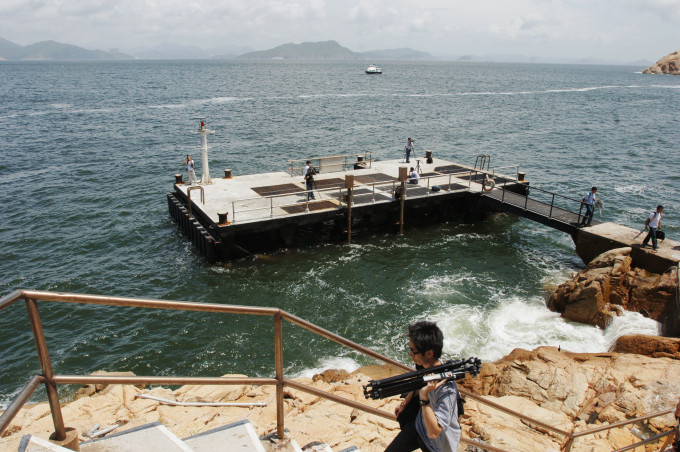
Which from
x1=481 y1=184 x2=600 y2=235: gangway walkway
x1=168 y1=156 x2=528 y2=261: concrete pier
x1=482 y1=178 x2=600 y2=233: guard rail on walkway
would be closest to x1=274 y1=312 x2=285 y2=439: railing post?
x1=168 y1=156 x2=528 y2=261: concrete pier

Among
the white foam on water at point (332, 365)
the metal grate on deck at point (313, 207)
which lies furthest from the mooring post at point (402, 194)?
the white foam on water at point (332, 365)

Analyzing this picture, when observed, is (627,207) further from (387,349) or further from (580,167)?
(387,349)

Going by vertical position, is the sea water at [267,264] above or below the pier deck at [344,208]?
below

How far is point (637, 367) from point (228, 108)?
245ft

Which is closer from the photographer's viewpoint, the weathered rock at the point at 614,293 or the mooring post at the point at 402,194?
the weathered rock at the point at 614,293

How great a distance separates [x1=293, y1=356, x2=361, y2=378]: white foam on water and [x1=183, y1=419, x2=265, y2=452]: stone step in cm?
1017

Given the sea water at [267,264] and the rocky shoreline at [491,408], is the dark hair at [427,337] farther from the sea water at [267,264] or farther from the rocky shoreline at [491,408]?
the sea water at [267,264]

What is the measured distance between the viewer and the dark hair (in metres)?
3.76

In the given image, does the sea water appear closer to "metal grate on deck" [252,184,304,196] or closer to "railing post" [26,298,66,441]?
"metal grate on deck" [252,184,304,196]

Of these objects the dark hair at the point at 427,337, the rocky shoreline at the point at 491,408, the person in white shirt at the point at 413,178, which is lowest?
the rocky shoreline at the point at 491,408

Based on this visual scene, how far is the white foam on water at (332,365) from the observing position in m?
14.4

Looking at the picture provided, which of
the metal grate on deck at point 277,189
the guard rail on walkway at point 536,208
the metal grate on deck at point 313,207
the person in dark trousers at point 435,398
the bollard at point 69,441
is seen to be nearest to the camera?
the bollard at point 69,441

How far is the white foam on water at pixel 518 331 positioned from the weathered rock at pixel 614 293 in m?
0.35

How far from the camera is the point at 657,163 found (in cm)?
4412
